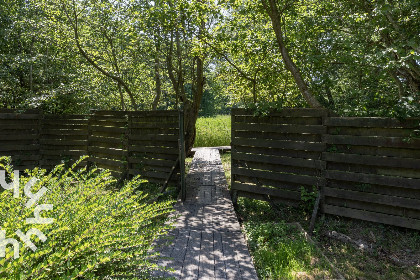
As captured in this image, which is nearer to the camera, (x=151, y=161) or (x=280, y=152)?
(x=280, y=152)

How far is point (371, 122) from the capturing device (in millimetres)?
4129

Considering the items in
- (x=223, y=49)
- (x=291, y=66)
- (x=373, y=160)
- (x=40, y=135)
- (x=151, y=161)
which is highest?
(x=223, y=49)

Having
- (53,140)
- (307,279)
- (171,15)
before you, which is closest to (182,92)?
(171,15)

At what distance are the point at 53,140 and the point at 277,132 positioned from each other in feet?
20.3

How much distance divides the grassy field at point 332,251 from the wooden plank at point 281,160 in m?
0.80

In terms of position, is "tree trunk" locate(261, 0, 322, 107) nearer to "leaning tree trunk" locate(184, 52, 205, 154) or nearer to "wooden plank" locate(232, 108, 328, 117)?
"wooden plank" locate(232, 108, 328, 117)

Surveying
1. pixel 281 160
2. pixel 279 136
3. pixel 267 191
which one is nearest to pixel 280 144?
pixel 279 136

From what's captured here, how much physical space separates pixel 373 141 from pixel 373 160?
0.26 metres

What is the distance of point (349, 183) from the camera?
438 cm

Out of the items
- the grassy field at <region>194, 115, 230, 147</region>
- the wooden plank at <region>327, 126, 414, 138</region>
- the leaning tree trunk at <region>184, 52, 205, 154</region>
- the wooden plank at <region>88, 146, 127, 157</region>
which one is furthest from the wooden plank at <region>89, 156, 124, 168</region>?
the grassy field at <region>194, 115, 230, 147</region>

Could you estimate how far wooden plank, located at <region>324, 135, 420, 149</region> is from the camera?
385cm

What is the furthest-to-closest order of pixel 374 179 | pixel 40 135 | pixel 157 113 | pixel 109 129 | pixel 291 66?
pixel 40 135, pixel 109 129, pixel 157 113, pixel 291 66, pixel 374 179

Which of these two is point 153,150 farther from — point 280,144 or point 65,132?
point 65,132

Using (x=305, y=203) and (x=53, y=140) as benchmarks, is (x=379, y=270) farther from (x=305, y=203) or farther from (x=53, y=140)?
(x=53, y=140)
